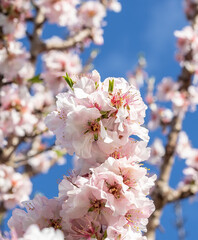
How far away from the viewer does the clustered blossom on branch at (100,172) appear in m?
1.37

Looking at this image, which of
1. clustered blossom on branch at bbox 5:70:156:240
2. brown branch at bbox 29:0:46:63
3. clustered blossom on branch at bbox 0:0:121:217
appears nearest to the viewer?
clustered blossom on branch at bbox 5:70:156:240

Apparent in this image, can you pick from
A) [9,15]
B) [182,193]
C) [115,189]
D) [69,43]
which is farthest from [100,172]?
[69,43]

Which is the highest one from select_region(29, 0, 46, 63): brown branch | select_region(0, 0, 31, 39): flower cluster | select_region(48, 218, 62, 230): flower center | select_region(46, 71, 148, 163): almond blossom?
select_region(29, 0, 46, 63): brown branch

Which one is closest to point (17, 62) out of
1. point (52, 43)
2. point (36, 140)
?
point (52, 43)

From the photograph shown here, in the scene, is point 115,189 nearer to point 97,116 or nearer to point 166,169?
point 97,116

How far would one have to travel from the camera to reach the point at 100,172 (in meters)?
1.37

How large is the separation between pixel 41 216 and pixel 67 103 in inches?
19.9

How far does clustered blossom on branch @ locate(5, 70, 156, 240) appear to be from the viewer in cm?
137

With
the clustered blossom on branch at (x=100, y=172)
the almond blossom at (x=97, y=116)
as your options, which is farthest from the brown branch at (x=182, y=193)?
the almond blossom at (x=97, y=116)

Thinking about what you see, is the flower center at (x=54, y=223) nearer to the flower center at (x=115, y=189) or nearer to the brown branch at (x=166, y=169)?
the flower center at (x=115, y=189)

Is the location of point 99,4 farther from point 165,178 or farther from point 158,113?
point 165,178

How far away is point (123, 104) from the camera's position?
4.88 feet

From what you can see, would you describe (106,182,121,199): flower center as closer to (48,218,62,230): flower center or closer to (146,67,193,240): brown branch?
(48,218,62,230): flower center

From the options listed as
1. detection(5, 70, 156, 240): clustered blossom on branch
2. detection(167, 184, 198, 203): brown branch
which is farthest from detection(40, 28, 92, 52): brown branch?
detection(5, 70, 156, 240): clustered blossom on branch
